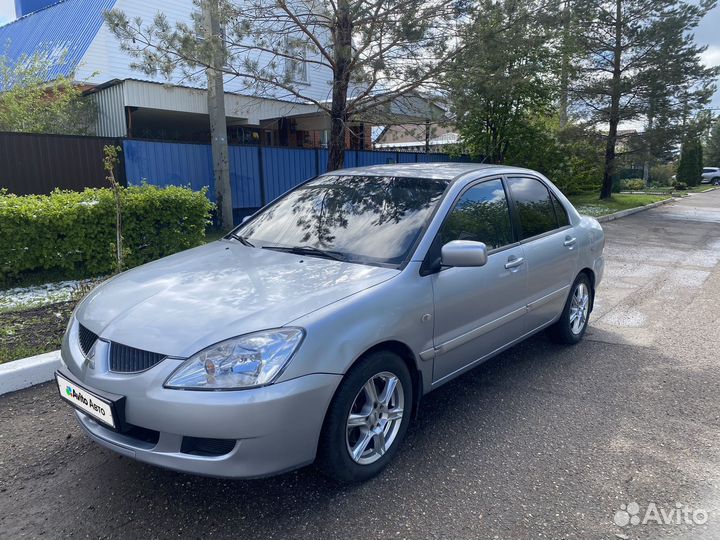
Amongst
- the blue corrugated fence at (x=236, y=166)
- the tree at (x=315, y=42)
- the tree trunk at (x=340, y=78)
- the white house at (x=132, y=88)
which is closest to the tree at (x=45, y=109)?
the white house at (x=132, y=88)

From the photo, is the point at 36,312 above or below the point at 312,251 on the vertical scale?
below

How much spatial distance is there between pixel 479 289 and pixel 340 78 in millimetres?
6197

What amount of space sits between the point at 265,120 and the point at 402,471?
14.6 m

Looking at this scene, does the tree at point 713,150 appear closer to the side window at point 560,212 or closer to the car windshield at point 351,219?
the side window at point 560,212

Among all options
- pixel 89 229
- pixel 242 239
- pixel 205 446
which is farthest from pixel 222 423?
pixel 89 229

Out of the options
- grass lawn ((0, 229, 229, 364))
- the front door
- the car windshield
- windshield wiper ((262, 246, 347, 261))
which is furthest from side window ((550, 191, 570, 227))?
grass lawn ((0, 229, 229, 364))

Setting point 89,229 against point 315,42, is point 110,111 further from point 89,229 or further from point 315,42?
point 89,229

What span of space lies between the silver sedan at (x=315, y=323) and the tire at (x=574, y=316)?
0.61 m

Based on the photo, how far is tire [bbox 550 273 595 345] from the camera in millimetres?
4910

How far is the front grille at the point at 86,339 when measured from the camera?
111 inches

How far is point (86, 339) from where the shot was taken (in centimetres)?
288

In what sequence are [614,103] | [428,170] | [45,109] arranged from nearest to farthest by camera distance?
[428,170], [45,109], [614,103]

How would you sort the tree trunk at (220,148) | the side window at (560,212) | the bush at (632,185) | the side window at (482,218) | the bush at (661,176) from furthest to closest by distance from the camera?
1. the bush at (661,176)
2. the bush at (632,185)
3. the tree trunk at (220,148)
4. the side window at (560,212)
5. the side window at (482,218)

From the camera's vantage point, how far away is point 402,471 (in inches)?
119
